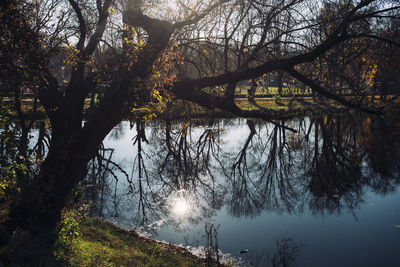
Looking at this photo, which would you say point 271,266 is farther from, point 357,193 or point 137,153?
point 137,153

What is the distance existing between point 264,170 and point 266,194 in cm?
279

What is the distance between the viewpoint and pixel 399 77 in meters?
33.7

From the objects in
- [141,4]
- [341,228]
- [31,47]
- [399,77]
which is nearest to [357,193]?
[341,228]

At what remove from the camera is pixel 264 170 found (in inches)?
545

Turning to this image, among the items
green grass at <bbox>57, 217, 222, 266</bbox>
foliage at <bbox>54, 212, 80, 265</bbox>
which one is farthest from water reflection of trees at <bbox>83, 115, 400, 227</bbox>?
foliage at <bbox>54, 212, 80, 265</bbox>

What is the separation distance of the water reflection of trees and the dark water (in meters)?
0.04

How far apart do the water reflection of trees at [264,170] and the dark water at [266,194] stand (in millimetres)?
38

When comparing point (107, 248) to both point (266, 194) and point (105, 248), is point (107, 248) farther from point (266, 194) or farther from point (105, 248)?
point (266, 194)

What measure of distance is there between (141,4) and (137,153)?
359 inches

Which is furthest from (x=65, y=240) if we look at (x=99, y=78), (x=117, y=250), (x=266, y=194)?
(x=266, y=194)

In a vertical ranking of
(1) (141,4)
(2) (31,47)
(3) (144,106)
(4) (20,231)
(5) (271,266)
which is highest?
(1) (141,4)

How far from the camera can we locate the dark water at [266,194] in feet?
24.7

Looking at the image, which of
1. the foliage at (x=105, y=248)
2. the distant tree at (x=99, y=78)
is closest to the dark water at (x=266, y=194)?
the foliage at (x=105, y=248)

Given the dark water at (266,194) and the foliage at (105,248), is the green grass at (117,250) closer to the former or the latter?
the foliage at (105,248)
